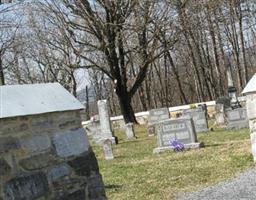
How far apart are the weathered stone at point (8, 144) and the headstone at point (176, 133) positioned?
917 centimetres

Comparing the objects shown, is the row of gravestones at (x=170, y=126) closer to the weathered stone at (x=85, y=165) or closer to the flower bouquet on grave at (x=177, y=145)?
the flower bouquet on grave at (x=177, y=145)

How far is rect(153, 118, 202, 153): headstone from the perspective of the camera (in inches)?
556

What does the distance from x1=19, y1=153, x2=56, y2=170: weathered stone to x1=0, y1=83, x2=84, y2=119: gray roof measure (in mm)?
414

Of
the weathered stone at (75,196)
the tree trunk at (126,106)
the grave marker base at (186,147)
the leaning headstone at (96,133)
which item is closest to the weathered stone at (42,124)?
the weathered stone at (75,196)

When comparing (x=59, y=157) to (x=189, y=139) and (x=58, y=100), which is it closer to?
(x=58, y=100)

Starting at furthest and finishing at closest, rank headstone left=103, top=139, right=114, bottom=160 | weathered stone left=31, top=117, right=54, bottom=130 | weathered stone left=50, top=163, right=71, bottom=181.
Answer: headstone left=103, top=139, right=114, bottom=160, weathered stone left=50, top=163, right=71, bottom=181, weathered stone left=31, top=117, right=54, bottom=130

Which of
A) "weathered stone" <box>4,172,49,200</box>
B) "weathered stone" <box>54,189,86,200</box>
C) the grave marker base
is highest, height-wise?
"weathered stone" <box>4,172,49,200</box>

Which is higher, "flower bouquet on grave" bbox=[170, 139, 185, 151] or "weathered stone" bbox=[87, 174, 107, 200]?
"weathered stone" bbox=[87, 174, 107, 200]

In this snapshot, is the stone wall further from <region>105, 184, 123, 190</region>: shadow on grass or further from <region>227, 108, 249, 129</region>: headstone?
<region>227, 108, 249, 129</region>: headstone

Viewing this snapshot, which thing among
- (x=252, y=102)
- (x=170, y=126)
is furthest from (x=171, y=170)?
(x=170, y=126)

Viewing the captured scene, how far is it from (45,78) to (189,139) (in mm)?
36568

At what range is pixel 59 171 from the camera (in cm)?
548

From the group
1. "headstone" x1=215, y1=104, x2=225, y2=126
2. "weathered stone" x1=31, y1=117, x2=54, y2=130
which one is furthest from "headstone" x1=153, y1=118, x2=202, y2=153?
"weathered stone" x1=31, y1=117, x2=54, y2=130

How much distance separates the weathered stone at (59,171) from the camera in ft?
17.7
